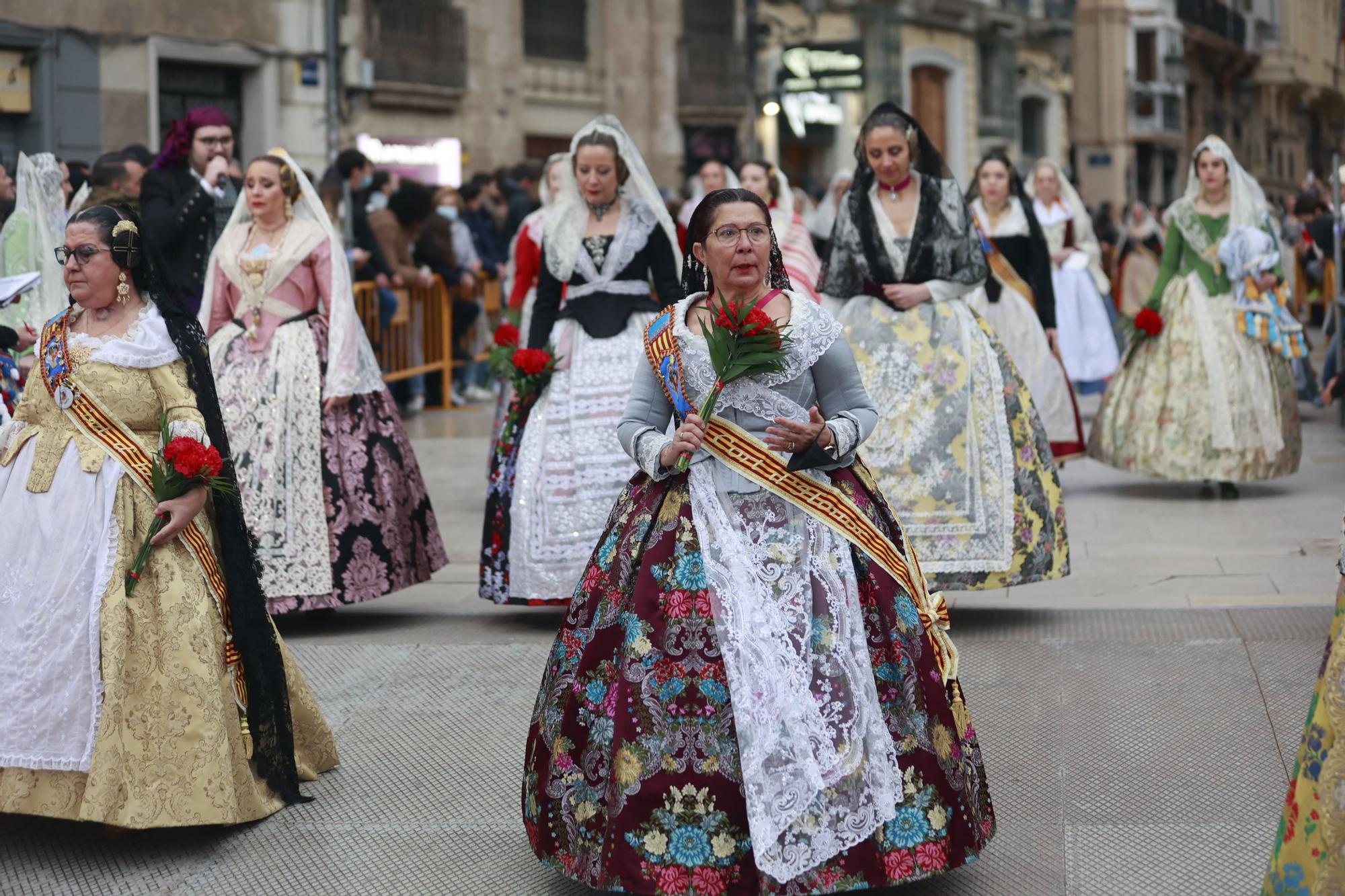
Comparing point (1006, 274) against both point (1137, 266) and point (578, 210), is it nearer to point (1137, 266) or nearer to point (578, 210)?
point (578, 210)

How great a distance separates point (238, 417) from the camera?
7328mm

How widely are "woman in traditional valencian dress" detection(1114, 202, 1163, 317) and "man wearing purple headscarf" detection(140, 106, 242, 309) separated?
436 inches

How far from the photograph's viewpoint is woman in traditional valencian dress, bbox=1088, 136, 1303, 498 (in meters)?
10.0

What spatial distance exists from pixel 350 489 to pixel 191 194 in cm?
237

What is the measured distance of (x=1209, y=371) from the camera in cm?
1005

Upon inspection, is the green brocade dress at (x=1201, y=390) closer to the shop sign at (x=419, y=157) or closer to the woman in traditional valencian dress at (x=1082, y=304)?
the woman in traditional valencian dress at (x=1082, y=304)

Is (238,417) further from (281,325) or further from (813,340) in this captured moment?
(813,340)

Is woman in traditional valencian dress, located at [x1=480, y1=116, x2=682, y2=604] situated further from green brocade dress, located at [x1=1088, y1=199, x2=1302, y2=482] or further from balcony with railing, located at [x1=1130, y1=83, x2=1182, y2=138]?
balcony with railing, located at [x1=1130, y1=83, x2=1182, y2=138]

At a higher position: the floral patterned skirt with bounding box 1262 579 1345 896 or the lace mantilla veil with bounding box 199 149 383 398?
the lace mantilla veil with bounding box 199 149 383 398

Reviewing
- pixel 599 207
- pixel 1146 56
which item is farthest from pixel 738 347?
pixel 1146 56

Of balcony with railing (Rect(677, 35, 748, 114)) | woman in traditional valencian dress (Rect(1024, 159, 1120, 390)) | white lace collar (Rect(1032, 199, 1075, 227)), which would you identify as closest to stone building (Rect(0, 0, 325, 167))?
balcony with railing (Rect(677, 35, 748, 114))

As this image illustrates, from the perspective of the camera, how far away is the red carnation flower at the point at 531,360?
23.5 feet

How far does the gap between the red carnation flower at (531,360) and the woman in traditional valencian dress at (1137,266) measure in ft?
39.6

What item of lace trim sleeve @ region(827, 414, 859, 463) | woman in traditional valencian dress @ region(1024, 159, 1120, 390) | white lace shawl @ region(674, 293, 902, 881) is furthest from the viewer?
woman in traditional valencian dress @ region(1024, 159, 1120, 390)
